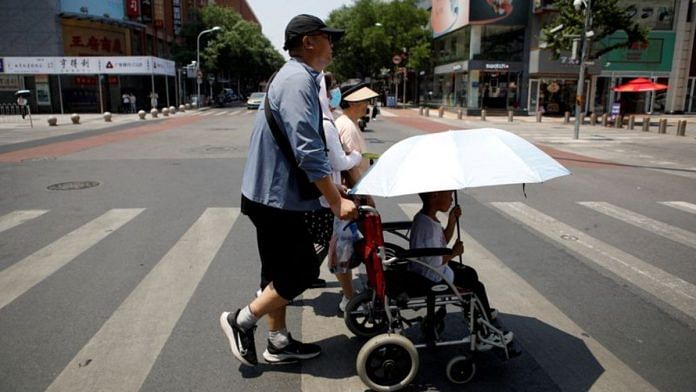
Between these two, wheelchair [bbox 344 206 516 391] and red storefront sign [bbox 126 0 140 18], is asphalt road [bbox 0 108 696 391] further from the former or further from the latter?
red storefront sign [bbox 126 0 140 18]

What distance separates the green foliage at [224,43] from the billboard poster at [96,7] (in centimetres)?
880

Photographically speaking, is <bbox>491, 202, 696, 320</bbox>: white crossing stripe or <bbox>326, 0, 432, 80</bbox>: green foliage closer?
<bbox>491, 202, 696, 320</bbox>: white crossing stripe

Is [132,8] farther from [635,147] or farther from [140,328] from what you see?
[140,328]

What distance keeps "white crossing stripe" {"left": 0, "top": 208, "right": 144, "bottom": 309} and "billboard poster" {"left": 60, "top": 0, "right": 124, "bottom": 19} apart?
3625 cm

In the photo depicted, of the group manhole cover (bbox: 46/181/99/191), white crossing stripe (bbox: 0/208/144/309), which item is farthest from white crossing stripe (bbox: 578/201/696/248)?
manhole cover (bbox: 46/181/99/191)

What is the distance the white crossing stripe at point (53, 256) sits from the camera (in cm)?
456

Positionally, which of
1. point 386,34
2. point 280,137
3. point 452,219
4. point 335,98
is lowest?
point 452,219

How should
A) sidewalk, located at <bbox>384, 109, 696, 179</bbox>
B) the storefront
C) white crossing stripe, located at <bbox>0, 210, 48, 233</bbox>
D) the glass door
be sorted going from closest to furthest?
1. white crossing stripe, located at <bbox>0, 210, 48, 233</bbox>
2. sidewalk, located at <bbox>384, 109, 696, 179</bbox>
3. the storefront
4. the glass door

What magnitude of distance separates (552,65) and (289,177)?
118 ft

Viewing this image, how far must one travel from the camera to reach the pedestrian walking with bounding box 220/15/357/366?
280cm

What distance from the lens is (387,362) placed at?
294 cm

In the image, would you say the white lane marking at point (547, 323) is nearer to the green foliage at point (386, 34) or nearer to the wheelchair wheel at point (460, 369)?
the wheelchair wheel at point (460, 369)

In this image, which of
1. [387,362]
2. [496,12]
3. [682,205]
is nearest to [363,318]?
[387,362]

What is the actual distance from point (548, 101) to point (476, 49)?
20.2ft
